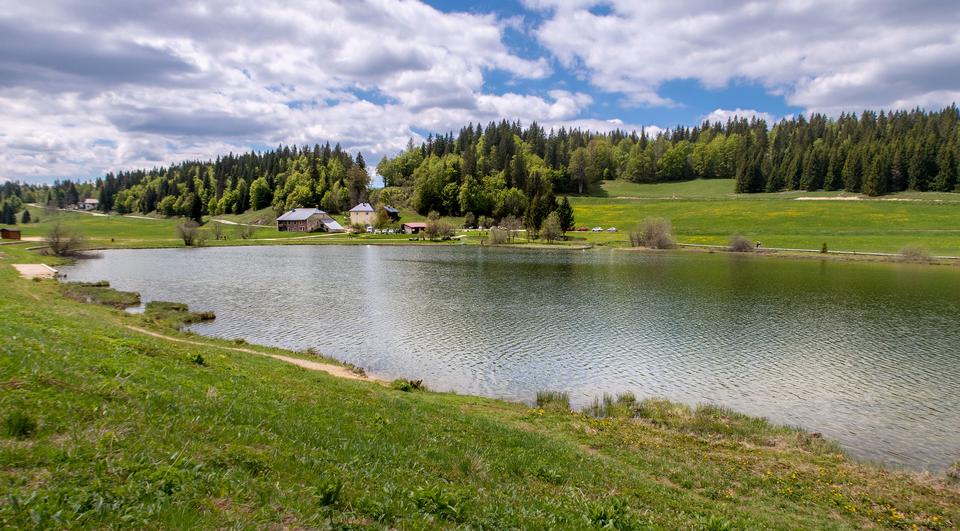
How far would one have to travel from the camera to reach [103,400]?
30.5 ft

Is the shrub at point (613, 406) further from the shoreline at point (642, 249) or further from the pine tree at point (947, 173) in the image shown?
the pine tree at point (947, 173)

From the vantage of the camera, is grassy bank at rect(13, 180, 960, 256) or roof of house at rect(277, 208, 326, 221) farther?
roof of house at rect(277, 208, 326, 221)

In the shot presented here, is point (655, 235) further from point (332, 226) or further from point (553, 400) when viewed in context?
point (332, 226)

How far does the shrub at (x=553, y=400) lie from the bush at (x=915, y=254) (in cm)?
9588

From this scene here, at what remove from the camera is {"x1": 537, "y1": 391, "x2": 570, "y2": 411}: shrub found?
21.8 meters

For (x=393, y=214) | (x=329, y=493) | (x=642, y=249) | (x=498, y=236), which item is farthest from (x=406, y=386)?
(x=393, y=214)

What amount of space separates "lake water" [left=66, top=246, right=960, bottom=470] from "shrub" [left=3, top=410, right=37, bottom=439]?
19056 mm

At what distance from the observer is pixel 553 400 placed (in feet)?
75.0

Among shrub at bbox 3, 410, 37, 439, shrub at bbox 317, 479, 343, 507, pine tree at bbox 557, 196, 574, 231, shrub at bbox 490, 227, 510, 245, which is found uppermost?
pine tree at bbox 557, 196, 574, 231

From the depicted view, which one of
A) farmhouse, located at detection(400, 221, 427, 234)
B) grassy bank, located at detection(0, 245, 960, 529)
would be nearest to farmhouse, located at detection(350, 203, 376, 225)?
farmhouse, located at detection(400, 221, 427, 234)

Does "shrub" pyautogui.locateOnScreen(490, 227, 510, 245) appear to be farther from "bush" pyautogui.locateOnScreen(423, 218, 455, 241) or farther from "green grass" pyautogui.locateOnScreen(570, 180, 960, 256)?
"green grass" pyautogui.locateOnScreen(570, 180, 960, 256)

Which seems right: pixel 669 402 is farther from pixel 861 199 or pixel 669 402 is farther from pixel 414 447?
pixel 861 199

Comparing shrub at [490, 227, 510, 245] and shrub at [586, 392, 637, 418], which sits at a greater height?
shrub at [490, 227, 510, 245]

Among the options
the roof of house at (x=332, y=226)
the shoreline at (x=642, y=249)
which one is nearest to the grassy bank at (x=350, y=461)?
the shoreline at (x=642, y=249)
